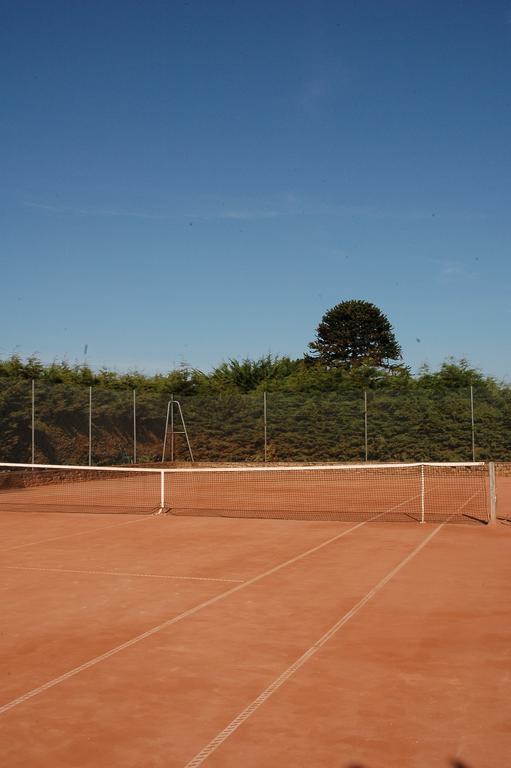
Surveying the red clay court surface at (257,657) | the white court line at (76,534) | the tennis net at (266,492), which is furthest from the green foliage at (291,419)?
the red clay court surface at (257,657)

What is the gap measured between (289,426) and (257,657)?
21127mm

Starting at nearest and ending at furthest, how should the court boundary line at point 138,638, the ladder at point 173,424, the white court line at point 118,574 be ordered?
the court boundary line at point 138,638, the white court line at point 118,574, the ladder at point 173,424

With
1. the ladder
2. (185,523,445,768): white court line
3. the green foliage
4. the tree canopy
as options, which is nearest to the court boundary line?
(185,523,445,768): white court line

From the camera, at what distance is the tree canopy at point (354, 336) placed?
64.3 metres

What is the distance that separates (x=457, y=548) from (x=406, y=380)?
1971 centimetres

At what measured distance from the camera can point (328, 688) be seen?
15.0 feet

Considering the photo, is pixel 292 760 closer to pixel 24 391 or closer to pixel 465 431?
pixel 24 391

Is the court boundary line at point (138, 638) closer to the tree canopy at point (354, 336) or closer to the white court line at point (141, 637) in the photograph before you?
the white court line at point (141, 637)

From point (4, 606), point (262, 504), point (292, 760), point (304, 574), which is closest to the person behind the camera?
point (292, 760)

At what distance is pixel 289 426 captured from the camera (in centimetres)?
2633

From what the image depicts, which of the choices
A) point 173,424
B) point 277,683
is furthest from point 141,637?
point 173,424

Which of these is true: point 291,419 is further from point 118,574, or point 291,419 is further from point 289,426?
point 118,574

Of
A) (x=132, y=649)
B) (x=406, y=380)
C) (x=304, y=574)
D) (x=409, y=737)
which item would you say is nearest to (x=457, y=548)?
(x=304, y=574)

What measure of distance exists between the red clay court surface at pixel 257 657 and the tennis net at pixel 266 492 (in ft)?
13.5
